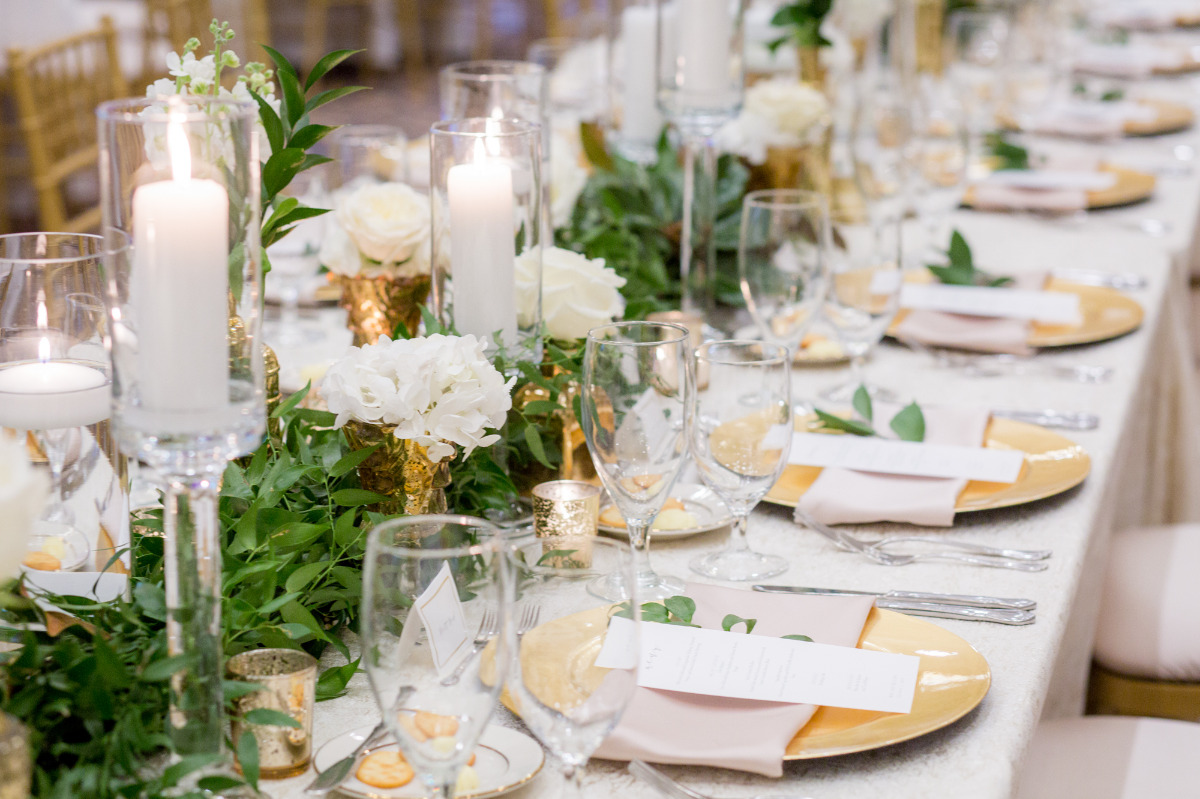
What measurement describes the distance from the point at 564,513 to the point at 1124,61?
11.6ft

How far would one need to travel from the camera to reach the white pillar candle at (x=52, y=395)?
0.90 m

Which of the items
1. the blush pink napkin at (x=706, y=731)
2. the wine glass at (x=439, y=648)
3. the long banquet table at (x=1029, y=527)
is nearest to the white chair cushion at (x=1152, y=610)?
the long banquet table at (x=1029, y=527)

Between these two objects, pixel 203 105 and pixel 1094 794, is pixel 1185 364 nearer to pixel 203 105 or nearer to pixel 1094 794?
pixel 1094 794

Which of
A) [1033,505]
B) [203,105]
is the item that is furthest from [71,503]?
[1033,505]

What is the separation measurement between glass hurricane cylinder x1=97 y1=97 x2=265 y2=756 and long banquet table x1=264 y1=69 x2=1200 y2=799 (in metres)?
0.14

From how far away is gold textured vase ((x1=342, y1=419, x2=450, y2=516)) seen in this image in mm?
1002

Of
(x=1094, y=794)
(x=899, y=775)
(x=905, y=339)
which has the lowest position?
(x=1094, y=794)

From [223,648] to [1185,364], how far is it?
1.90 m

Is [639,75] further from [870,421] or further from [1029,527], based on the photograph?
[1029,527]

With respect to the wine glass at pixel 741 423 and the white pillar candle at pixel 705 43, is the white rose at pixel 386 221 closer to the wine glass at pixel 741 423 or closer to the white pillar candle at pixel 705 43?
the wine glass at pixel 741 423

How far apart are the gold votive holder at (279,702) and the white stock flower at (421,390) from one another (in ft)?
0.73

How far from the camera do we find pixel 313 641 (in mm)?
943

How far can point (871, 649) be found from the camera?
0.93 metres

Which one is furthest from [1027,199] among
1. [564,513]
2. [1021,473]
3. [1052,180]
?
[564,513]
